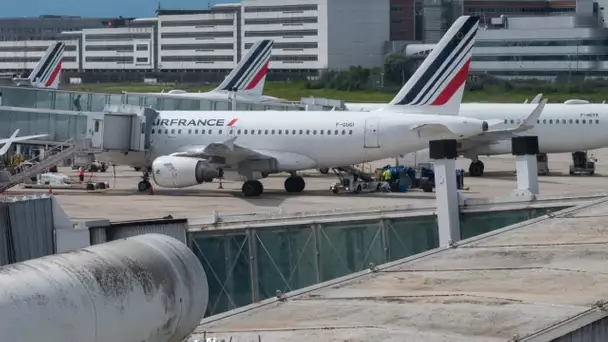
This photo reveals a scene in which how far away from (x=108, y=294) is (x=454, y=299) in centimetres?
603

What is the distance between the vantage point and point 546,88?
12338 centimetres

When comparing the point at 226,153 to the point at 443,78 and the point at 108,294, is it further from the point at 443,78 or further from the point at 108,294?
the point at 108,294

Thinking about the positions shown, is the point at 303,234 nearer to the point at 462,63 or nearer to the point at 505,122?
the point at 462,63

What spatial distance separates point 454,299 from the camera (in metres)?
17.8

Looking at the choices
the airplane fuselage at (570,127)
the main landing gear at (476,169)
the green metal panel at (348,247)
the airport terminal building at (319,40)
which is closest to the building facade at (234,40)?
the airport terminal building at (319,40)

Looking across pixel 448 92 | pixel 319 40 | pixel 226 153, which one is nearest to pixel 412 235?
pixel 226 153

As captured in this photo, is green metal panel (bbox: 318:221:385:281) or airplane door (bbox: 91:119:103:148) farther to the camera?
airplane door (bbox: 91:119:103:148)

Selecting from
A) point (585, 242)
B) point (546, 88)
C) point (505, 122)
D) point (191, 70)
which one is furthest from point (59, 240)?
point (191, 70)

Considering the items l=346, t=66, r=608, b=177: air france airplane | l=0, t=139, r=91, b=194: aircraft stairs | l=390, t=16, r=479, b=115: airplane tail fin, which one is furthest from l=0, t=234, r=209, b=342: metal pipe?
l=346, t=66, r=608, b=177: air france airplane

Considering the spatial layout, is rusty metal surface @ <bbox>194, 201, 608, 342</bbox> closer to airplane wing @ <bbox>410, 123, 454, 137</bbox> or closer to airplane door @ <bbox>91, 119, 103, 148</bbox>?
airplane wing @ <bbox>410, 123, 454, 137</bbox>

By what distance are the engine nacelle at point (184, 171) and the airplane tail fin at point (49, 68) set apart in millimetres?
59392

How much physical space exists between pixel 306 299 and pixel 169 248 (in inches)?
157

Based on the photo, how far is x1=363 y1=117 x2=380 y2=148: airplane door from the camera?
5003 cm

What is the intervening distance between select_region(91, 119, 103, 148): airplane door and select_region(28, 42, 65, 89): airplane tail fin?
55.3m
